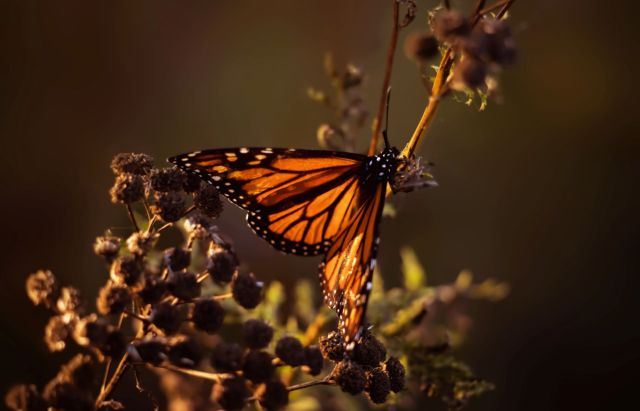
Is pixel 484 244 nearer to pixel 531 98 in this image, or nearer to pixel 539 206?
pixel 539 206

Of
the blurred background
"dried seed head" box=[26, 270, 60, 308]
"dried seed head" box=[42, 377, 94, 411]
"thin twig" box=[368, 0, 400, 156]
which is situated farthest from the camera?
the blurred background

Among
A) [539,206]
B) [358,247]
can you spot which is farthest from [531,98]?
[358,247]

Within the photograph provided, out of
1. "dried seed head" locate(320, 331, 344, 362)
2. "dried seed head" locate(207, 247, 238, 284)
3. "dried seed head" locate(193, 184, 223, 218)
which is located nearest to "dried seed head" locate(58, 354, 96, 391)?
"dried seed head" locate(207, 247, 238, 284)

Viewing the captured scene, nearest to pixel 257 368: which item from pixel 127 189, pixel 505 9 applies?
pixel 127 189

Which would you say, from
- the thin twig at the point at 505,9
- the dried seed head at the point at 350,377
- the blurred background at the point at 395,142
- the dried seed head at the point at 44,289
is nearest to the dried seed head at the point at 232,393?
the dried seed head at the point at 350,377

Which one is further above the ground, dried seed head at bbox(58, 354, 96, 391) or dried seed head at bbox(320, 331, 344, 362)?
dried seed head at bbox(320, 331, 344, 362)

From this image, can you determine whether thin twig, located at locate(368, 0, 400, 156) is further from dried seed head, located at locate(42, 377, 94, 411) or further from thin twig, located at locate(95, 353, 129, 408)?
dried seed head, located at locate(42, 377, 94, 411)

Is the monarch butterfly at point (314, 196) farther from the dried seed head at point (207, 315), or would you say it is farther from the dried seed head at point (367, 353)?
the dried seed head at point (207, 315)

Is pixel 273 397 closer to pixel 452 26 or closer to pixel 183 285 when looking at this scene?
pixel 183 285
